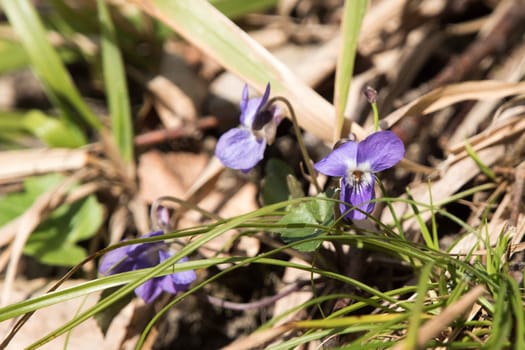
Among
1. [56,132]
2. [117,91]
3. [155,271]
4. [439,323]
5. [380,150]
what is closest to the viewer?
[439,323]

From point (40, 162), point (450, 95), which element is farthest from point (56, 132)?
point (450, 95)

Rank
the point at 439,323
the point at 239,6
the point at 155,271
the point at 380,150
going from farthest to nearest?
the point at 239,6
the point at 380,150
the point at 155,271
the point at 439,323

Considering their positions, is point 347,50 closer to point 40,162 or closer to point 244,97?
point 244,97

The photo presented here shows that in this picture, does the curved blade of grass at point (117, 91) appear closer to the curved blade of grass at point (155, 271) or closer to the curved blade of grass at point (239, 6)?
the curved blade of grass at point (239, 6)

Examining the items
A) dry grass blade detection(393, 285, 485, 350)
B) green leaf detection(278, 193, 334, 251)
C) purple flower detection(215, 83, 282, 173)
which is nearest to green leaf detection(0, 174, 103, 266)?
purple flower detection(215, 83, 282, 173)

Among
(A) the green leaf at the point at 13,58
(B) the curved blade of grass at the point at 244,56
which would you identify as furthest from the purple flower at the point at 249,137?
(A) the green leaf at the point at 13,58

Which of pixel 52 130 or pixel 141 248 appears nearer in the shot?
pixel 141 248

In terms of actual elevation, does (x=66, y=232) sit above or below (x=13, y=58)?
below

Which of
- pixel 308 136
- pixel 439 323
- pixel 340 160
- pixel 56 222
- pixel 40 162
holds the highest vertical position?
pixel 40 162
